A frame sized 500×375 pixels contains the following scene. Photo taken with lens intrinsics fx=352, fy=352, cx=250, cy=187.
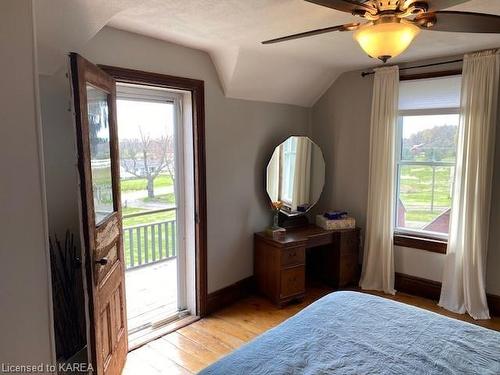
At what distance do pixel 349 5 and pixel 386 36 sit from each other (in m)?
0.25

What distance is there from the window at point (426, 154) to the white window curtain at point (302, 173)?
3.08 feet

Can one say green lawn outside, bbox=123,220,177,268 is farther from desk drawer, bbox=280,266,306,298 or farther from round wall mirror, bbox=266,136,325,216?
desk drawer, bbox=280,266,306,298

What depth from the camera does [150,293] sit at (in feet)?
12.3

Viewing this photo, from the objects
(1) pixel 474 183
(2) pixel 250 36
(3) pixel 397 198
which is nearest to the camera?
(2) pixel 250 36

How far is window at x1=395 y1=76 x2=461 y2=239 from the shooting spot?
335 cm

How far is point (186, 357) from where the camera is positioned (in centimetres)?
261

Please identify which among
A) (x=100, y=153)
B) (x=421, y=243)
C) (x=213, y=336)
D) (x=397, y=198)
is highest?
(x=100, y=153)

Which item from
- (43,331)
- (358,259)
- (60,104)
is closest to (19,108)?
(43,331)

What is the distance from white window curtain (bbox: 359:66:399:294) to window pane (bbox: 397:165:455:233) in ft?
0.72

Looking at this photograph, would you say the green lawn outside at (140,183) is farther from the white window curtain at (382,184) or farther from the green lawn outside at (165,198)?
the white window curtain at (382,184)

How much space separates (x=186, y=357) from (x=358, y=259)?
7.32 ft

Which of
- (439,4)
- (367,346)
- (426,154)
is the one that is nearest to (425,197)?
(426,154)

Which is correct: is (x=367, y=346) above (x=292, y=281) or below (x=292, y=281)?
above

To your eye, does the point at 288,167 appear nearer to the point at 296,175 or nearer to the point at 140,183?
the point at 296,175
